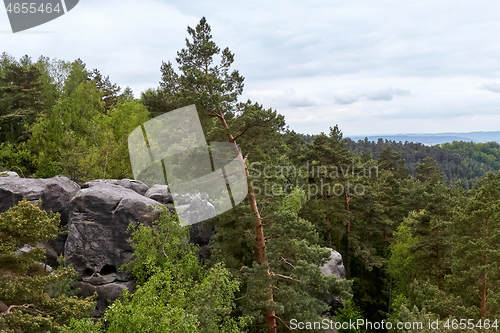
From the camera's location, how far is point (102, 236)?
2158cm

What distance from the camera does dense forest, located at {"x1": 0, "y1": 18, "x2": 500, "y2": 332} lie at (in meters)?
14.7

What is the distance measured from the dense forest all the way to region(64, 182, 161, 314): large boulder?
3.12ft

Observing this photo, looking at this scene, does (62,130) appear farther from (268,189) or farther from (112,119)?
(268,189)

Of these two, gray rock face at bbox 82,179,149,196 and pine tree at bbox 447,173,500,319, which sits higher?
gray rock face at bbox 82,179,149,196

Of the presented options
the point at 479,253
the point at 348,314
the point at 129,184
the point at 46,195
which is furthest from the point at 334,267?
Result: the point at 46,195

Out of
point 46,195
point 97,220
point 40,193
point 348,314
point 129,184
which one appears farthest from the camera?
point 348,314

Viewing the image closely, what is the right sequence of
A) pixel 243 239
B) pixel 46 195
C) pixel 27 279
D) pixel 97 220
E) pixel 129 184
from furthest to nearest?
1. pixel 129 184
2. pixel 46 195
3. pixel 97 220
4. pixel 243 239
5. pixel 27 279

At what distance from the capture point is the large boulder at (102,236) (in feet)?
68.1

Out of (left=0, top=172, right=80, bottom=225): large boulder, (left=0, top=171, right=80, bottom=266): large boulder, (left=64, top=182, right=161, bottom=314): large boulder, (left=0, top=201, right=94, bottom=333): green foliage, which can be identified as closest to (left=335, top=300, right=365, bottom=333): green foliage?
(left=64, top=182, right=161, bottom=314): large boulder

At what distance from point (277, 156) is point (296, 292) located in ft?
20.8

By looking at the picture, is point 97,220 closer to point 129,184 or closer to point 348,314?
point 129,184

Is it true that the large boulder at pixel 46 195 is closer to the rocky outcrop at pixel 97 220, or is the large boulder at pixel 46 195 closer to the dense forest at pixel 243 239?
the rocky outcrop at pixel 97 220

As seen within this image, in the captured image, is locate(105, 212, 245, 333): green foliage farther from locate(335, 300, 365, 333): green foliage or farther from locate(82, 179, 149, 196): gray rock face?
locate(335, 300, 365, 333): green foliage

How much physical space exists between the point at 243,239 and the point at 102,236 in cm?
816
